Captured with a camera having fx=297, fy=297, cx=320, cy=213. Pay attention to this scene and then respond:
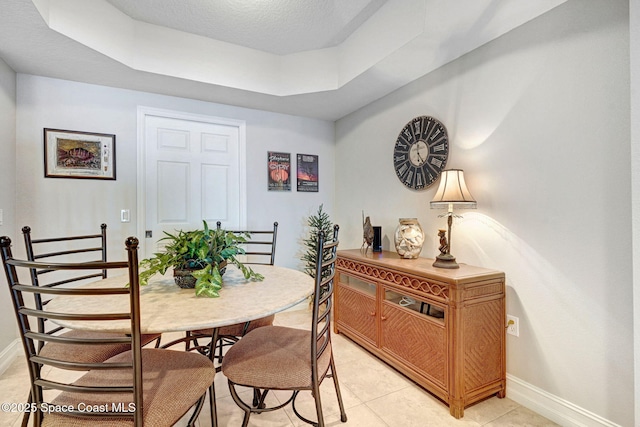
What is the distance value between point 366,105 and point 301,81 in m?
0.78

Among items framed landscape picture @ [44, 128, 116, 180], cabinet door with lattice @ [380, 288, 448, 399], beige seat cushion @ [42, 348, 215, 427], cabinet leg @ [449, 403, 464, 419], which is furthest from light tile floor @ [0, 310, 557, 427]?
framed landscape picture @ [44, 128, 116, 180]

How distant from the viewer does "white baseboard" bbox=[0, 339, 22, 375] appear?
2152 millimetres

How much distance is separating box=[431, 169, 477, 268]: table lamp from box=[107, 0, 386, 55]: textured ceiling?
4.57ft

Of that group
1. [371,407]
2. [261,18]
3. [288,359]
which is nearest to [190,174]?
[261,18]

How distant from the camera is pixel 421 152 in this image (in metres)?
2.54

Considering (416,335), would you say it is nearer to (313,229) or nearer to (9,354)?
(313,229)

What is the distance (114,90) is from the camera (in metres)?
2.79

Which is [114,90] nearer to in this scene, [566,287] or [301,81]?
[301,81]

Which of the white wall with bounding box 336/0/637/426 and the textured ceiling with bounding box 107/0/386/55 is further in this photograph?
the textured ceiling with bounding box 107/0/386/55

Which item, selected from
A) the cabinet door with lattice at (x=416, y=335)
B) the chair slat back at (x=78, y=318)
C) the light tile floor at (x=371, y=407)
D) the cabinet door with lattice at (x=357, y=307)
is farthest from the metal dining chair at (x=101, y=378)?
the cabinet door with lattice at (x=357, y=307)

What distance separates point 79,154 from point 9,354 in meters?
1.66

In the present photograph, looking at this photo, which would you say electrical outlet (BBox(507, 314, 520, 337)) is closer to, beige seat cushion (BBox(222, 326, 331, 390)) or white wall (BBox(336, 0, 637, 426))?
white wall (BBox(336, 0, 637, 426))

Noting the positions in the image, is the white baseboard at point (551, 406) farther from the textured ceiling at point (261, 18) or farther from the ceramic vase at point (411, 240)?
the textured ceiling at point (261, 18)

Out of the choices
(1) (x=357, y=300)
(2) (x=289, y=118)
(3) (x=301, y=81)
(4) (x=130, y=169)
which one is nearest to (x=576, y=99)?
(1) (x=357, y=300)
